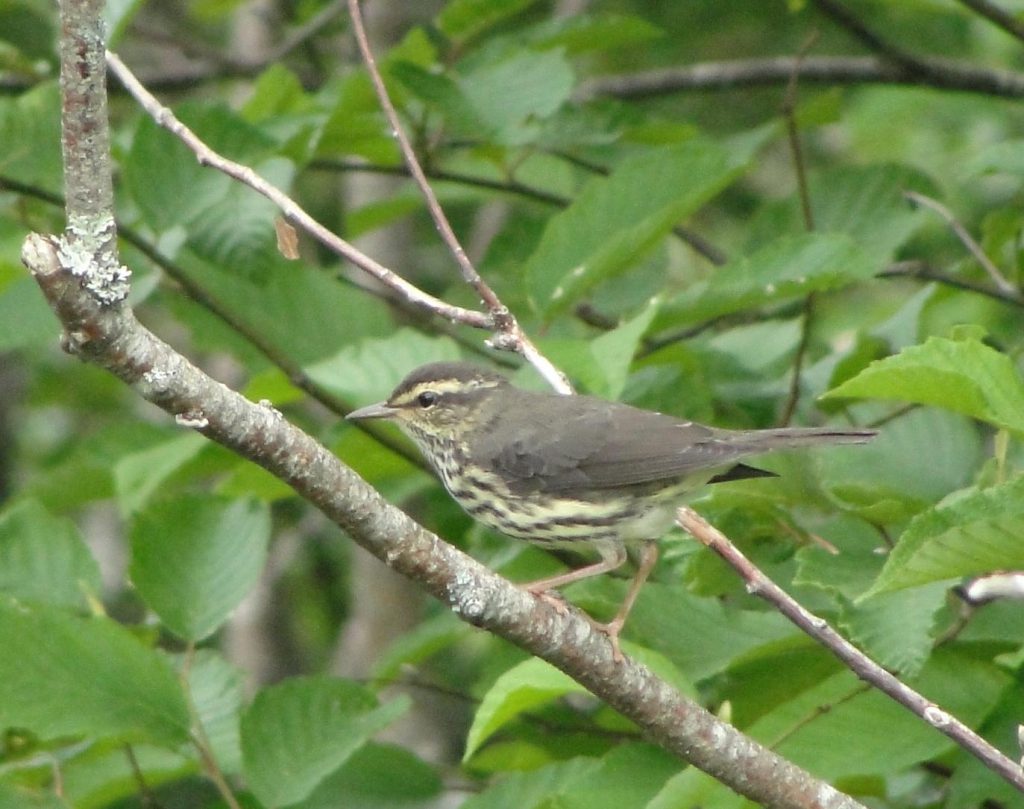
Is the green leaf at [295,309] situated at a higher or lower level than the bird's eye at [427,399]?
higher

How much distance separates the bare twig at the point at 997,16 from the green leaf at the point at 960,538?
118 inches

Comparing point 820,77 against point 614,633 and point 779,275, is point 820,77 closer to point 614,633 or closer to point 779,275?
point 779,275

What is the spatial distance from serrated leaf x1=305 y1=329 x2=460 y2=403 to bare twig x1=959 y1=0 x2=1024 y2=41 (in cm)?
231

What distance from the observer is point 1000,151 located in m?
4.72

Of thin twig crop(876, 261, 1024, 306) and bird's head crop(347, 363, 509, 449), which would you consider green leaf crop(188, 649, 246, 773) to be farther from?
thin twig crop(876, 261, 1024, 306)

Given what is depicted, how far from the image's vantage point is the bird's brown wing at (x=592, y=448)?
4059 mm

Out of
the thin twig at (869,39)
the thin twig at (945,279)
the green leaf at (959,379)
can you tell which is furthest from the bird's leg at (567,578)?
the thin twig at (869,39)

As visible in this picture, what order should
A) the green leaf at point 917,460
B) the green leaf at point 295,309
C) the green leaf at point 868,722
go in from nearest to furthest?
the green leaf at point 868,722 < the green leaf at point 917,460 < the green leaf at point 295,309

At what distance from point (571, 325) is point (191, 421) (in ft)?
9.98

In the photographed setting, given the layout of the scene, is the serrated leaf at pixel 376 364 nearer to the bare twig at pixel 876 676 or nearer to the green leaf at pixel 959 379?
the bare twig at pixel 876 676

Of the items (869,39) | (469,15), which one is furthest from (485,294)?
(869,39)

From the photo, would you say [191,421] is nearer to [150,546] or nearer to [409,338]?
[150,546]

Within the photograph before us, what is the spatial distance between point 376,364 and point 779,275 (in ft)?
3.97

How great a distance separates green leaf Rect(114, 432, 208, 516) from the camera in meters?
4.59
